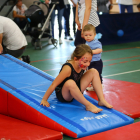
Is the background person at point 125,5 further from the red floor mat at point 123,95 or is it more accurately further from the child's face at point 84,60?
the child's face at point 84,60

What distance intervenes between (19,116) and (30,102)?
0.23m

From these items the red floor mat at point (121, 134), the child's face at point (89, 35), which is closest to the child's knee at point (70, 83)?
the red floor mat at point (121, 134)

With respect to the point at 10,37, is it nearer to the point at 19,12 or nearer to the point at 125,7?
the point at 19,12

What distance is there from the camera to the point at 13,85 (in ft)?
8.54

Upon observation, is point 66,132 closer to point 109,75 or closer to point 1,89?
point 1,89

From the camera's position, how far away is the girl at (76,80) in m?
2.17

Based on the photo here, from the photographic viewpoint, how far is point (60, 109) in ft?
7.16

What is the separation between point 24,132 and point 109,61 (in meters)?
3.48

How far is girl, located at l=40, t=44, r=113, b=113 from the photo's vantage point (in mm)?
2174

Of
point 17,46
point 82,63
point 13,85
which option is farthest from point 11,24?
point 82,63

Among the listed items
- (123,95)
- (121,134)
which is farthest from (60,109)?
(123,95)

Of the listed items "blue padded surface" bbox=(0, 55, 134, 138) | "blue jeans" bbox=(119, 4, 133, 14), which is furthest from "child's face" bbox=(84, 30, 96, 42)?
"blue jeans" bbox=(119, 4, 133, 14)

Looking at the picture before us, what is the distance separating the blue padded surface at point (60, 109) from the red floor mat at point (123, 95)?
21 cm

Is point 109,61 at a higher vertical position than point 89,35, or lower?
lower
